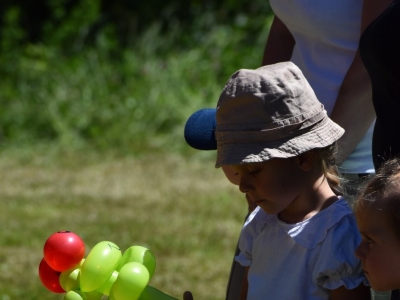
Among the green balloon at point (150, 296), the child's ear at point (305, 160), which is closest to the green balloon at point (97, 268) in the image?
the green balloon at point (150, 296)

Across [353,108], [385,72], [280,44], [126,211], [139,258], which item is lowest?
[126,211]

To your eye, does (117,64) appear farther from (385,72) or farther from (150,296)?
(385,72)

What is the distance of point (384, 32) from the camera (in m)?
2.23

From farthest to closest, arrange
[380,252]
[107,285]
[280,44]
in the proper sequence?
1. [280,44]
2. [107,285]
3. [380,252]

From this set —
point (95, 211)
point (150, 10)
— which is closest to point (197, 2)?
point (150, 10)

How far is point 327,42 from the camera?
2725mm

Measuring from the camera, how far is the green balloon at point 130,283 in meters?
2.38

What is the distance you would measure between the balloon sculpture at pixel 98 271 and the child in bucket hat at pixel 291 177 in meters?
0.34

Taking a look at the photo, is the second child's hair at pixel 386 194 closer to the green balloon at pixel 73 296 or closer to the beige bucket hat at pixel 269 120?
the beige bucket hat at pixel 269 120

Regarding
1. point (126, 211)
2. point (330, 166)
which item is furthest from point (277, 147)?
point (126, 211)

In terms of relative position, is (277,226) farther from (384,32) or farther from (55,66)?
(55,66)

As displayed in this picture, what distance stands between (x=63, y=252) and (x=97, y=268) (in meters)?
0.16

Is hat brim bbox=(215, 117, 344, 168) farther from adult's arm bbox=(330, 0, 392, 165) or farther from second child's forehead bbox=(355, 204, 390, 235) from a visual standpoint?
adult's arm bbox=(330, 0, 392, 165)

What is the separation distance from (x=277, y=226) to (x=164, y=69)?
638 cm
